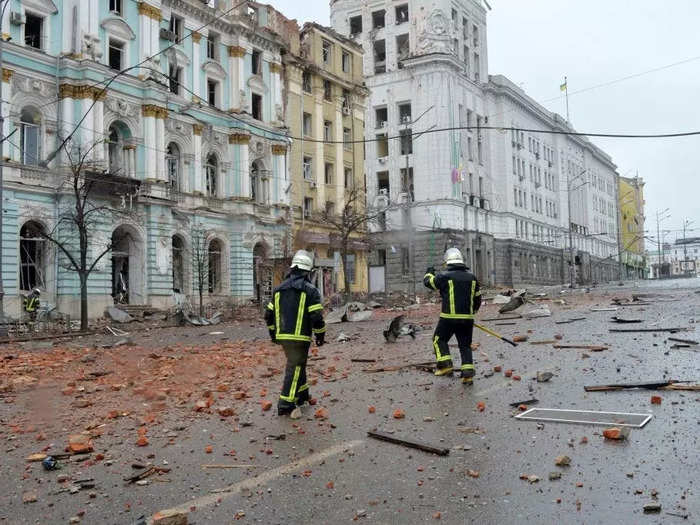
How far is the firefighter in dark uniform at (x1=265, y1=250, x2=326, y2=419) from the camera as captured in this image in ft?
24.8

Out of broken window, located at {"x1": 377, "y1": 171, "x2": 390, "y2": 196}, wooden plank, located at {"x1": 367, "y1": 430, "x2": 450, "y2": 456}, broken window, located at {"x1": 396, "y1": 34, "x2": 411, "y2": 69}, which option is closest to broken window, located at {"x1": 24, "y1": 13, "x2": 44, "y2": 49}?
wooden plank, located at {"x1": 367, "y1": 430, "x2": 450, "y2": 456}

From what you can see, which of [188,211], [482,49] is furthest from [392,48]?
[188,211]

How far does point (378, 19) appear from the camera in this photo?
207 ft

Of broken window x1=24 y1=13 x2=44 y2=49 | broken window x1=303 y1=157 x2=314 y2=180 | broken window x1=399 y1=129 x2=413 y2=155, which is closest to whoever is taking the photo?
broken window x1=24 y1=13 x2=44 y2=49

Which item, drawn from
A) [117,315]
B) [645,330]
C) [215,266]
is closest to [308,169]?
[215,266]

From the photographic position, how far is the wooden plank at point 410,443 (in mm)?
5766

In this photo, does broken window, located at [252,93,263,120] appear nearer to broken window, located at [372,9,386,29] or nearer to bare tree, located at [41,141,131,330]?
bare tree, located at [41,141,131,330]

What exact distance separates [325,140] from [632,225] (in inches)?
4006

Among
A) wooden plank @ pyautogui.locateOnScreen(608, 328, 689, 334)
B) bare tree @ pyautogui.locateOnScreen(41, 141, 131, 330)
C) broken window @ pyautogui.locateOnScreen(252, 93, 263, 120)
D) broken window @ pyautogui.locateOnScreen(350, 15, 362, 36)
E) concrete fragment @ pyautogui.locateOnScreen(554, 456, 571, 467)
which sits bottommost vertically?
concrete fragment @ pyautogui.locateOnScreen(554, 456, 571, 467)

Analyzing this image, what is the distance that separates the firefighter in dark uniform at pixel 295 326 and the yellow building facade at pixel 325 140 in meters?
31.9

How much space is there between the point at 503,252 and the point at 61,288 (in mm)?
47528

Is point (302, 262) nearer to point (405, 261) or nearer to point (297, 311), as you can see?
point (297, 311)

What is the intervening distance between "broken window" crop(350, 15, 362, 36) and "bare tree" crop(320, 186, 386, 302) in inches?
914

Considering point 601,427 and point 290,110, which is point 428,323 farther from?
point 290,110
